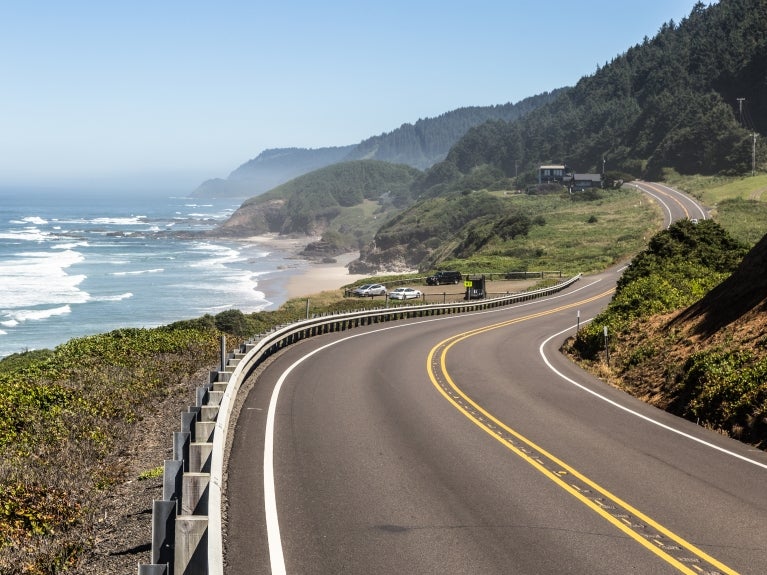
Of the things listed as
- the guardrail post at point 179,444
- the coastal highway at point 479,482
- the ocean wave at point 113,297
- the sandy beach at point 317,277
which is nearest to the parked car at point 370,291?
the sandy beach at point 317,277

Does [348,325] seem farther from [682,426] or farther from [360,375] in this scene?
[682,426]

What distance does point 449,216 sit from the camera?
17700cm

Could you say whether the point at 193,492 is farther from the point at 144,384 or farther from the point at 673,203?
A: the point at 673,203

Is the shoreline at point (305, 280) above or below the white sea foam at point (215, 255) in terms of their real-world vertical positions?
below

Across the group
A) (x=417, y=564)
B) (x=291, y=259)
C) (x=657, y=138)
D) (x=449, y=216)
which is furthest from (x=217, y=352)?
(x=657, y=138)

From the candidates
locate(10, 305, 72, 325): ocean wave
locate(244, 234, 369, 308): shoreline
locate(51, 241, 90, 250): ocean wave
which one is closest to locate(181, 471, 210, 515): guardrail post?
locate(10, 305, 72, 325): ocean wave

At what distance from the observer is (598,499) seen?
1116cm

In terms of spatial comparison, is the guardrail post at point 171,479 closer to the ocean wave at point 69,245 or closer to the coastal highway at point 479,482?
the coastal highway at point 479,482

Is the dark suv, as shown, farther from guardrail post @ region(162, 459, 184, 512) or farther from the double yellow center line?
guardrail post @ region(162, 459, 184, 512)

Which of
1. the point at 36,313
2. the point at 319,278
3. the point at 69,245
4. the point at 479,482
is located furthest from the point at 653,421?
the point at 69,245

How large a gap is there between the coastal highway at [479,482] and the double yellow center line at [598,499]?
3cm

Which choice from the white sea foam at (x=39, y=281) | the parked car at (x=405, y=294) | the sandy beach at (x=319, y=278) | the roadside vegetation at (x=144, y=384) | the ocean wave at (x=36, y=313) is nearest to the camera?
the roadside vegetation at (x=144, y=384)

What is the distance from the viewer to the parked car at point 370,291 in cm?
7319

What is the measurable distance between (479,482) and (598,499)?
1.71m
